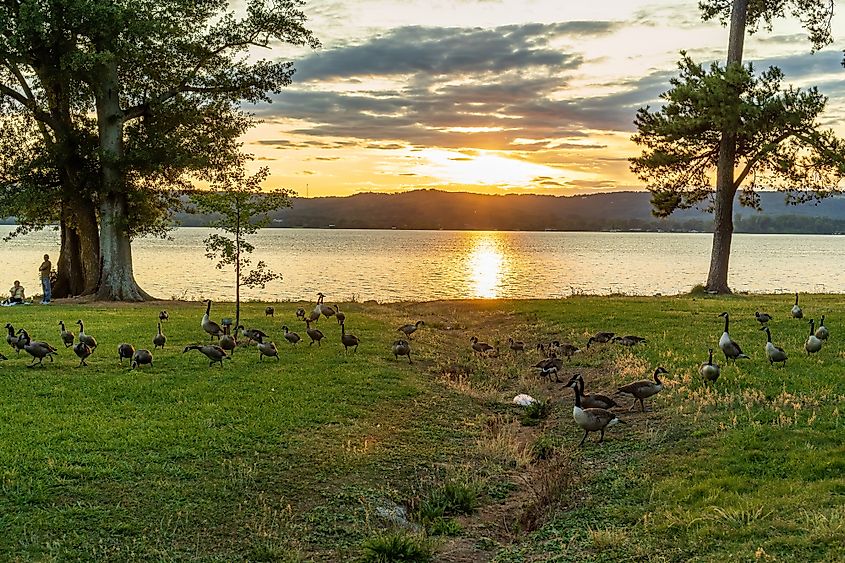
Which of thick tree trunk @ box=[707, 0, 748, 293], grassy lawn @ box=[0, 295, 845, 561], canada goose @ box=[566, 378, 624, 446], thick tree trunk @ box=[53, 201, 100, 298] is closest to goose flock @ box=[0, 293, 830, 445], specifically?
canada goose @ box=[566, 378, 624, 446]

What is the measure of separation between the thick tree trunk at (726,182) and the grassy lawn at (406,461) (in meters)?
20.2

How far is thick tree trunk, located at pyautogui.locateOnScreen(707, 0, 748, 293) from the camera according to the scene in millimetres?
39438

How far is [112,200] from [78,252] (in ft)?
21.1

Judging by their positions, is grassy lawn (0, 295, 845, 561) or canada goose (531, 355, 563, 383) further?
canada goose (531, 355, 563, 383)

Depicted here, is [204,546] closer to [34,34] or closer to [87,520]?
[87,520]

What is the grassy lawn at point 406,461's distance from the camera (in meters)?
9.59

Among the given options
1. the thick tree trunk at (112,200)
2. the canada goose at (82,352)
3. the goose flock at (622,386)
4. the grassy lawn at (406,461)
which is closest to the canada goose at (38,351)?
the grassy lawn at (406,461)

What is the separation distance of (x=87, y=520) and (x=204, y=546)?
6.14 feet

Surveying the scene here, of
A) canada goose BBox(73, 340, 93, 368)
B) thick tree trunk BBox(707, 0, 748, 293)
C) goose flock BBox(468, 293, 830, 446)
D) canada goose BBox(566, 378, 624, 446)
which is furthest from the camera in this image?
thick tree trunk BBox(707, 0, 748, 293)

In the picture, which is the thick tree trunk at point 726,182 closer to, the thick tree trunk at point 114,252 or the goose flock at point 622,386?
the goose flock at point 622,386

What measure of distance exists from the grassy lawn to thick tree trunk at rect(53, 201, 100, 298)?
2043 cm

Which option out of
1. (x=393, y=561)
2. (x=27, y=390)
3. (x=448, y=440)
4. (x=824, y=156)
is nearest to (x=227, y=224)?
(x=27, y=390)

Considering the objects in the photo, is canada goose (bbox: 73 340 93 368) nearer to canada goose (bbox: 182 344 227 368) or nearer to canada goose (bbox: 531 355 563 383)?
canada goose (bbox: 182 344 227 368)

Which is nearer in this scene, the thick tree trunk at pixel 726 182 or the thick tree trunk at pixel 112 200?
the thick tree trunk at pixel 112 200
